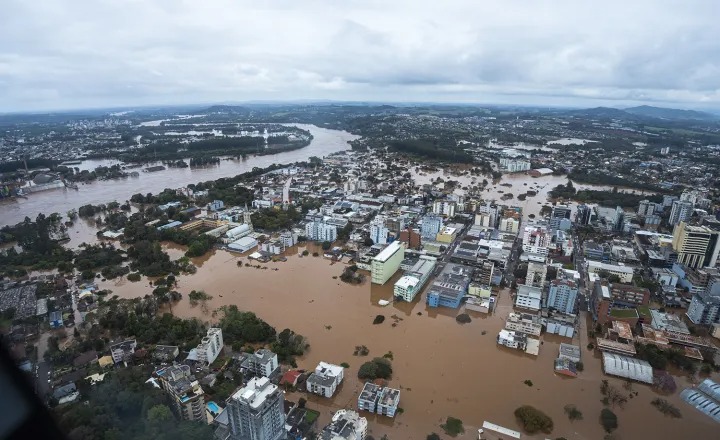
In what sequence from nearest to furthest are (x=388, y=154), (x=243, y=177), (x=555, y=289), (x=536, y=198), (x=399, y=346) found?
(x=399, y=346), (x=555, y=289), (x=536, y=198), (x=243, y=177), (x=388, y=154)

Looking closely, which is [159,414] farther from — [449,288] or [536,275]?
[536,275]

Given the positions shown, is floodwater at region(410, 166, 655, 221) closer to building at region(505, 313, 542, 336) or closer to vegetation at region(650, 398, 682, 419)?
building at region(505, 313, 542, 336)

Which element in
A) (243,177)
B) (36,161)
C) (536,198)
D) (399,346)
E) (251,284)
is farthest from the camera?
(36,161)

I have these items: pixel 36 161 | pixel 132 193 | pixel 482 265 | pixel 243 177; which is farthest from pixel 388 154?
pixel 36 161

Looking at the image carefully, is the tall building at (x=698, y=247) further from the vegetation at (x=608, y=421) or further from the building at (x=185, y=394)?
the building at (x=185, y=394)

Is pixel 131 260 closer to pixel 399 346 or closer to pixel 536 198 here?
pixel 399 346

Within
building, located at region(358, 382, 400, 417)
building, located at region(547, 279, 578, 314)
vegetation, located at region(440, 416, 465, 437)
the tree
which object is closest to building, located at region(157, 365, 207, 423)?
the tree

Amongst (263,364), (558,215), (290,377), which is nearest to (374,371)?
(290,377)
